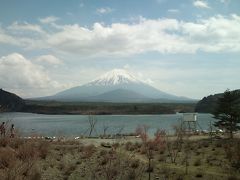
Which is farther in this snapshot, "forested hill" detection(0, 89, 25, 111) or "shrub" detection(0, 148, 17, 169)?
"forested hill" detection(0, 89, 25, 111)

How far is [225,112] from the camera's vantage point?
32250mm

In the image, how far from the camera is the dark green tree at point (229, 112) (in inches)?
1250

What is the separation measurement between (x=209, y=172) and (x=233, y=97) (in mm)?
16620

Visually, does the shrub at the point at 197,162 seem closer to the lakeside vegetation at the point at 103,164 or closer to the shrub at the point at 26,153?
the lakeside vegetation at the point at 103,164

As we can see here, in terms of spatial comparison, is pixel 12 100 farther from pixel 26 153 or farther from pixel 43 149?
pixel 26 153

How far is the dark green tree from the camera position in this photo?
104 feet

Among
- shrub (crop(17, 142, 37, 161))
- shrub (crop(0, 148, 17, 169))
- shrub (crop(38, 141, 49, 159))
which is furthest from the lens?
shrub (crop(38, 141, 49, 159))

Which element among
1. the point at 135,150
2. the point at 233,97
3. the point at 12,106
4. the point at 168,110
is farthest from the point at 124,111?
the point at 135,150

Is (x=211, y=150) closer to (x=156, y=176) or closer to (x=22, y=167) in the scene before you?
(x=156, y=176)

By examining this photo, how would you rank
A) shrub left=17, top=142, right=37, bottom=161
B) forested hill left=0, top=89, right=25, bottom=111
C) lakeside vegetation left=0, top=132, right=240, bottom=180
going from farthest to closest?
forested hill left=0, top=89, right=25, bottom=111, shrub left=17, top=142, right=37, bottom=161, lakeside vegetation left=0, top=132, right=240, bottom=180

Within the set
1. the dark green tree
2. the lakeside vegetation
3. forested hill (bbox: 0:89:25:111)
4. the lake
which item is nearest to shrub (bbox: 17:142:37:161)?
the lakeside vegetation

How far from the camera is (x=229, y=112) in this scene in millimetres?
31891

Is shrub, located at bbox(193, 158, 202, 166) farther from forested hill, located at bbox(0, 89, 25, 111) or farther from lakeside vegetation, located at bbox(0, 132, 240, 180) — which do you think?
forested hill, located at bbox(0, 89, 25, 111)

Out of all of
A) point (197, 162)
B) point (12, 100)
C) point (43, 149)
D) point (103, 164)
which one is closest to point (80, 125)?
point (43, 149)
